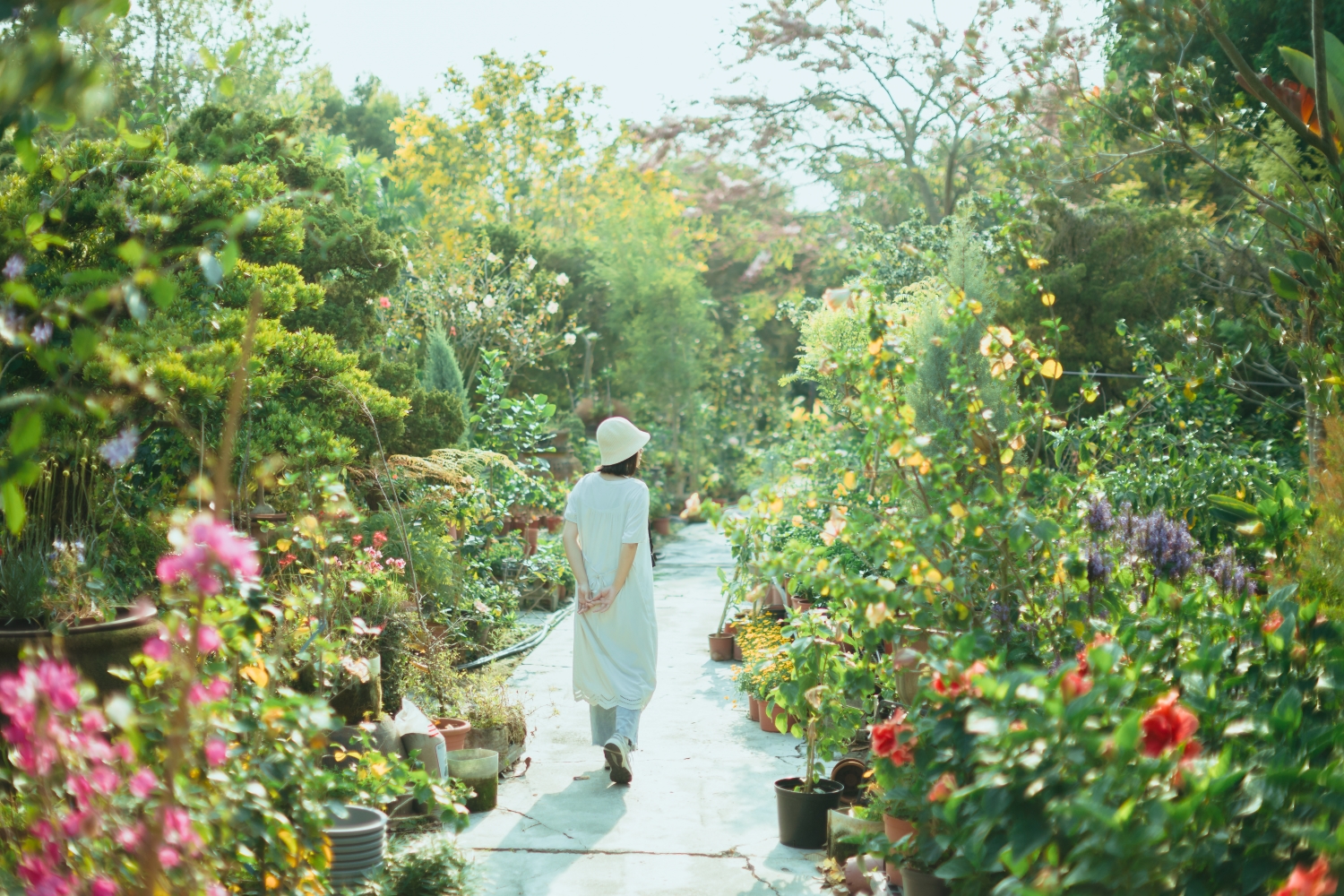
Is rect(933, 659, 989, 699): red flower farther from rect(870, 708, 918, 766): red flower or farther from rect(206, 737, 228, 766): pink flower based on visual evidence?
rect(206, 737, 228, 766): pink flower

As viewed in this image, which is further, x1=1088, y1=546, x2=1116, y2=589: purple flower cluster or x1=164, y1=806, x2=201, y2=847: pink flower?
x1=1088, y1=546, x2=1116, y2=589: purple flower cluster

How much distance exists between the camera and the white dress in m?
4.68

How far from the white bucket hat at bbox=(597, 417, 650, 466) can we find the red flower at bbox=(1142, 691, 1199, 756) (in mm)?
3037

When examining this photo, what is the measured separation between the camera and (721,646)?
7168 mm

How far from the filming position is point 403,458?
21.5ft

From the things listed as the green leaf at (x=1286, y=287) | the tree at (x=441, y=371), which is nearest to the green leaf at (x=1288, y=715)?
the green leaf at (x=1286, y=287)

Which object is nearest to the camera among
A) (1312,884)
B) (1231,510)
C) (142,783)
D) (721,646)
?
(1312,884)

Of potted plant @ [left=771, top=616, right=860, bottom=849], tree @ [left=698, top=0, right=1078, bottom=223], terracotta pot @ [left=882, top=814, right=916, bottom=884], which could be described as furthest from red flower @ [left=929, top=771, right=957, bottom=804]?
tree @ [left=698, top=0, right=1078, bottom=223]

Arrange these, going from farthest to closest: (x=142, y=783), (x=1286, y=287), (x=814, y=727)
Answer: (x=1286, y=287) → (x=814, y=727) → (x=142, y=783)

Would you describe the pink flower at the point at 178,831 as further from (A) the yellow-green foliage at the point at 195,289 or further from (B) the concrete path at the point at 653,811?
(A) the yellow-green foliage at the point at 195,289

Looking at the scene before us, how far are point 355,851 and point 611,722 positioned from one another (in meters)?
2.06

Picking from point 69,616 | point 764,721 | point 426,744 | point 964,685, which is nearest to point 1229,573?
point 764,721

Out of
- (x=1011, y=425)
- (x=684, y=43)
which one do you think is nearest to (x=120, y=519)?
(x=1011, y=425)

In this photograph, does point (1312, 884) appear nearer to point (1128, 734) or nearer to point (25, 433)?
point (1128, 734)
